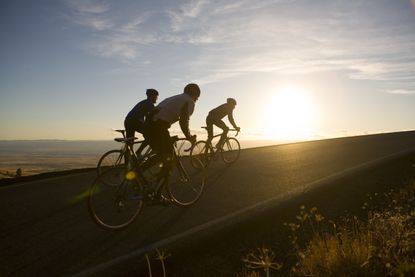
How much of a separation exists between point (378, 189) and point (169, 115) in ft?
17.9

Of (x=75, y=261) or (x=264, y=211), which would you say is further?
(x=264, y=211)

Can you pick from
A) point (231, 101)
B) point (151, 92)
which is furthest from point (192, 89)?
point (231, 101)

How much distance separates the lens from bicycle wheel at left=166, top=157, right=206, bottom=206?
711 centimetres

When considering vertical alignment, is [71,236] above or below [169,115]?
below

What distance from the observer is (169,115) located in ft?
21.5

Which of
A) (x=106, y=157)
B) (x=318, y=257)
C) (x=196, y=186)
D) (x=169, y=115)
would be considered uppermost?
(x=169, y=115)

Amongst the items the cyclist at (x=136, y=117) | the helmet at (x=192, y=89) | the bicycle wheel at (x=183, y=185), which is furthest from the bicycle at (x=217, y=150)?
the helmet at (x=192, y=89)

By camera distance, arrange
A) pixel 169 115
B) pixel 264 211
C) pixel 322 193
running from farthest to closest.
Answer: pixel 322 193
pixel 169 115
pixel 264 211

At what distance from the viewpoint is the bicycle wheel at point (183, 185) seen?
7.11 metres

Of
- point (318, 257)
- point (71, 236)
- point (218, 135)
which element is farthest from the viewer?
point (218, 135)

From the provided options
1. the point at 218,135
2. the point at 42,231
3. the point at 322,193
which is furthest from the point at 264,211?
the point at 218,135

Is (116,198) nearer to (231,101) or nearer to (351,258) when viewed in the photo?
(351,258)

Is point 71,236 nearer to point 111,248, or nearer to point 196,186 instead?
point 111,248

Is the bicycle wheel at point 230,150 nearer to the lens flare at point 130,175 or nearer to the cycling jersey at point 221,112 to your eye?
the cycling jersey at point 221,112
